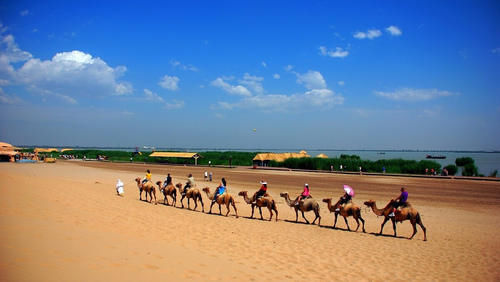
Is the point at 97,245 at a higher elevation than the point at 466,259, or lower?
higher

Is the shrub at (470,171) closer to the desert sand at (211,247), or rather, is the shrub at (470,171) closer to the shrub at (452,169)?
the shrub at (452,169)

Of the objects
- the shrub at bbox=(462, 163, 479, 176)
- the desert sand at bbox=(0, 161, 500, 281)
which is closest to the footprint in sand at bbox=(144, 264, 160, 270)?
the desert sand at bbox=(0, 161, 500, 281)

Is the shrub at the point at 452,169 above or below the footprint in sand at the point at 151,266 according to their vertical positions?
above

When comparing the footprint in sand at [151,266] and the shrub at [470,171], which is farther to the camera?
the shrub at [470,171]

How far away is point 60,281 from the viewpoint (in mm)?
4984

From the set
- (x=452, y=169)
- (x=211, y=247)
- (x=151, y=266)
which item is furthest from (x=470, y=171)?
(x=151, y=266)

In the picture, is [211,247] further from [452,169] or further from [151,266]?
[452,169]

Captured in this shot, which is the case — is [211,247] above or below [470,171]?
below

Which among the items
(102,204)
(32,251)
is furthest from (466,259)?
(102,204)

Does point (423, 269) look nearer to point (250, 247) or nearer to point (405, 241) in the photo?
point (405, 241)

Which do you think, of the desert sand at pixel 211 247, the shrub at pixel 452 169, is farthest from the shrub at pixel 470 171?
the desert sand at pixel 211 247

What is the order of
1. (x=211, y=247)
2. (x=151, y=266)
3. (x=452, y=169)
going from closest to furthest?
(x=151, y=266)
(x=211, y=247)
(x=452, y=169)

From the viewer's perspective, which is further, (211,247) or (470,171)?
(470,171)

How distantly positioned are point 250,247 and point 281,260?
137cm
